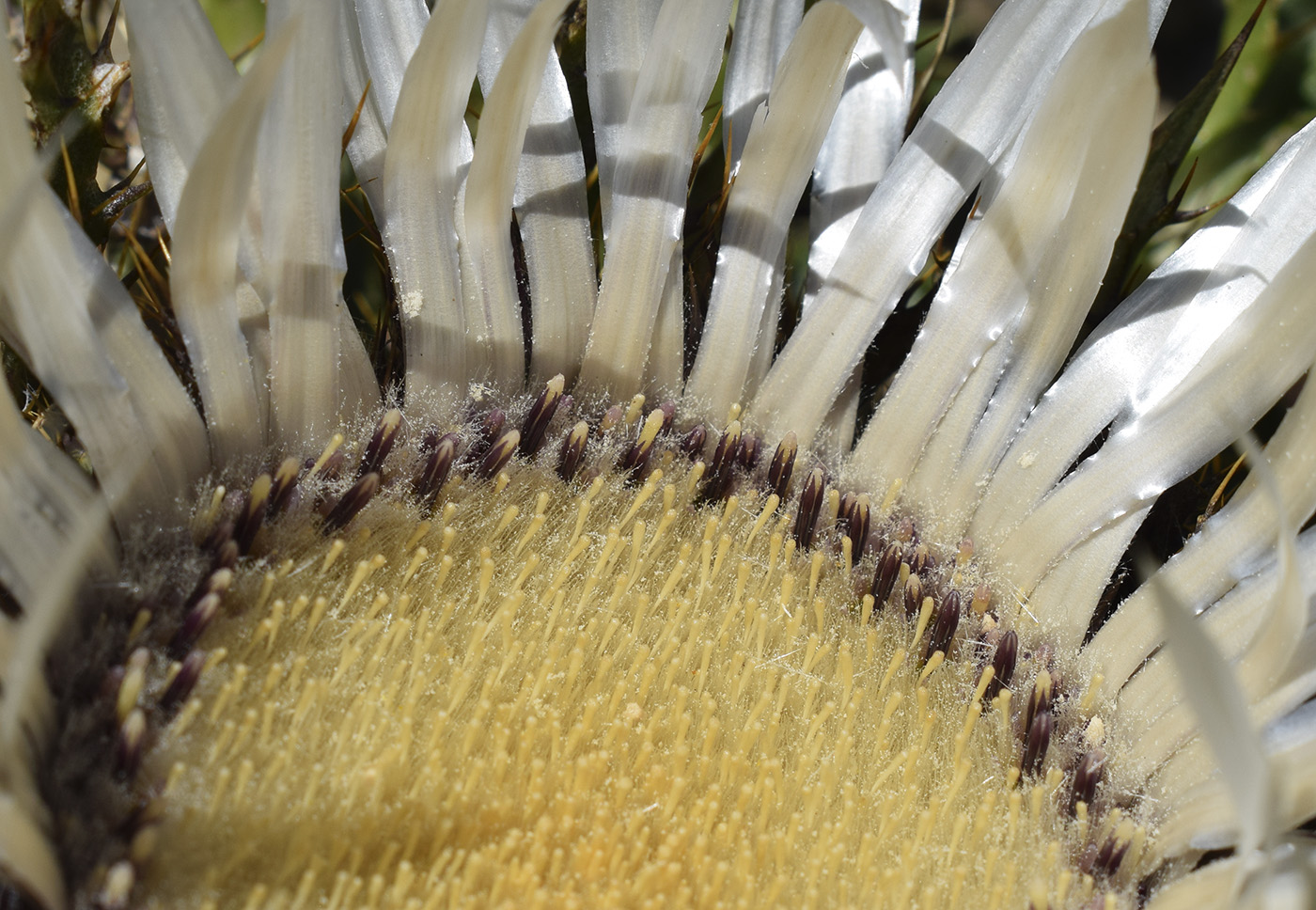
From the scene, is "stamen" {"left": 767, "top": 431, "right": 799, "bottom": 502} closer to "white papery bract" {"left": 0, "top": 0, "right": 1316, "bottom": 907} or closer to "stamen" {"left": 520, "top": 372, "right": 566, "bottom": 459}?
"white papery bract" {"left": 0, "top": 0, "right": 1316, "bottom": 907}

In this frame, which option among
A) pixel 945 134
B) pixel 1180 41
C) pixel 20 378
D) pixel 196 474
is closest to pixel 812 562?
pixel 945 134

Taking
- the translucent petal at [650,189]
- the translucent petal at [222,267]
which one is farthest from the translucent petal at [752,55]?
the translucent petal at [222,267]

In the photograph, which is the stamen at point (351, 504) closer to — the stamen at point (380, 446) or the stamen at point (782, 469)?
the stamen at point (380, 446)

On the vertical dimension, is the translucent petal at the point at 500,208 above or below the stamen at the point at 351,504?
above

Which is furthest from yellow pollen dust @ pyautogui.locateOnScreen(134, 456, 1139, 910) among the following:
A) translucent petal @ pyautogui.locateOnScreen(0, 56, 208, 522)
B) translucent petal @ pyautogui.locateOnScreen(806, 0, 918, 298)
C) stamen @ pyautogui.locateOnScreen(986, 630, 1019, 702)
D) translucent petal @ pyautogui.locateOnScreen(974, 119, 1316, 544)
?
translucent petal @ pyautogui.locateOnScreen(806, 0, 918, 298)

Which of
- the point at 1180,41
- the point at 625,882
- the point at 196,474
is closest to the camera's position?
the point at 625,882

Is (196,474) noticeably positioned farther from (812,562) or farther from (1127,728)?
(1127,728)
